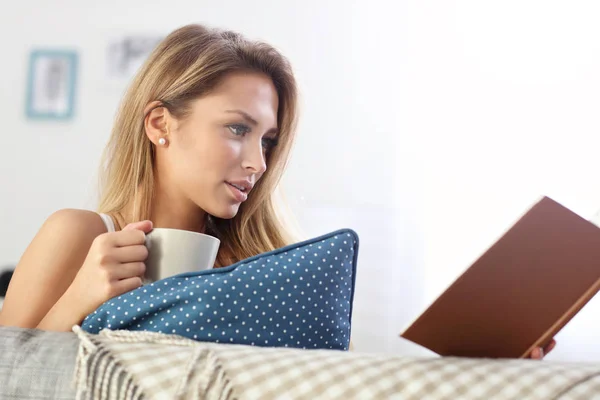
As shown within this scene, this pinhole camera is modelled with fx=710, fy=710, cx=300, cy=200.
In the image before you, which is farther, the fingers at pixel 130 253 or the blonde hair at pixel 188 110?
the blonde hair at pixel 188 110

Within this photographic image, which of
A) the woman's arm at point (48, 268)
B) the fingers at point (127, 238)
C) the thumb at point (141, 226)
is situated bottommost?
the woman's arm at point (48, 268)

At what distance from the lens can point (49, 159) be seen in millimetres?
2758

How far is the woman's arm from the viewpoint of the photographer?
1.06 metres

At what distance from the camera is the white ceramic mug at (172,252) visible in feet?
2.91

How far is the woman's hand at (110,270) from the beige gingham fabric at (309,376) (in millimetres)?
261

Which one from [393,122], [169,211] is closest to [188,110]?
[169,211]

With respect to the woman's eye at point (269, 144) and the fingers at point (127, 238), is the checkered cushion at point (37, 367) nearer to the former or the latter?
the fingers at point (127, 238)

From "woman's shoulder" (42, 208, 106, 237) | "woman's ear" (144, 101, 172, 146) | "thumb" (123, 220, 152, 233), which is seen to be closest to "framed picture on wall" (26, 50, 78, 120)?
"woman's ear" (144, 101, 172, 146)

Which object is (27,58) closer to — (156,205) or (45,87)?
(45,87)

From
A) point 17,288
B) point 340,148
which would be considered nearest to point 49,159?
point 340,148

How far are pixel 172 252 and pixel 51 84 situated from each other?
2.17 metres

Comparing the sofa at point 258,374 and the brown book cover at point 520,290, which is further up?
the brown book cover at point 520,290

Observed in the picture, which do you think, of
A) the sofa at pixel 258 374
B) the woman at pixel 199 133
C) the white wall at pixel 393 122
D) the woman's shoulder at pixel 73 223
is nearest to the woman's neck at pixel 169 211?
the woman at pixel 199 133

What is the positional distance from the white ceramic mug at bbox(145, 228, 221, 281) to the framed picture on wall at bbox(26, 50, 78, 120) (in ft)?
6.72
